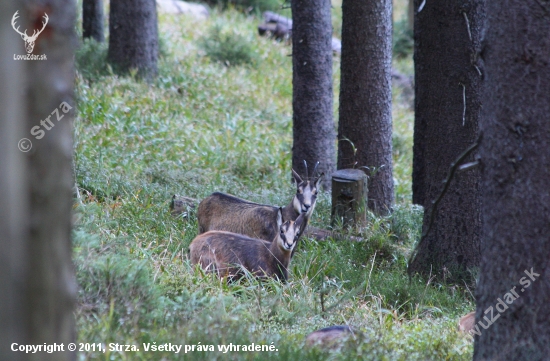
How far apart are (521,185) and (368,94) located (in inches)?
175

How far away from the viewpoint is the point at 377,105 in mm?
7988

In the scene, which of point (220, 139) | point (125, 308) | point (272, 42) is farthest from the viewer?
point (272, 42)

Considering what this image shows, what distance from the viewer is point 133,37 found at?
12398 millimetres

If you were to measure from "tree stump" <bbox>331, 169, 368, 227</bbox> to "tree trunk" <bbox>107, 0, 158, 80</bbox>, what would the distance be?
250 inches

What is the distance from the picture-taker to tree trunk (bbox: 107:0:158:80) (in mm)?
12266

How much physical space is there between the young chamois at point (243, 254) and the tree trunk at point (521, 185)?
2.55 m

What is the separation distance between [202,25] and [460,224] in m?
12.9

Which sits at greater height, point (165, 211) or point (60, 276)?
point (60, 276)

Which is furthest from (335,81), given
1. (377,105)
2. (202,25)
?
(377,105)

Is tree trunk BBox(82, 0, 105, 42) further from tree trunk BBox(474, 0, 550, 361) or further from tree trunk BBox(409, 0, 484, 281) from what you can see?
tree trunk BBox(474, 0, 550, 361)

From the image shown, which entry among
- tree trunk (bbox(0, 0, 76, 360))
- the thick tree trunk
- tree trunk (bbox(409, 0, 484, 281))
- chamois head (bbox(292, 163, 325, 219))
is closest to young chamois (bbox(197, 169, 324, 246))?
chamois head (bbox(292, 163, 325, 219))

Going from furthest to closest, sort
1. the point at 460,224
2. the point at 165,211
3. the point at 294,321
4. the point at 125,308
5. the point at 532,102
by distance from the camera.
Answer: the point at 165,211 < the point at 460,224 < the point at 294,321 < the point at 125,308 < the point at 532,102

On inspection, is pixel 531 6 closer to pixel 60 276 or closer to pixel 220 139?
pixel 60 276

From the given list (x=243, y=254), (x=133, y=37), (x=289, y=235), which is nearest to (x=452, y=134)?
(x=289, y=235)
